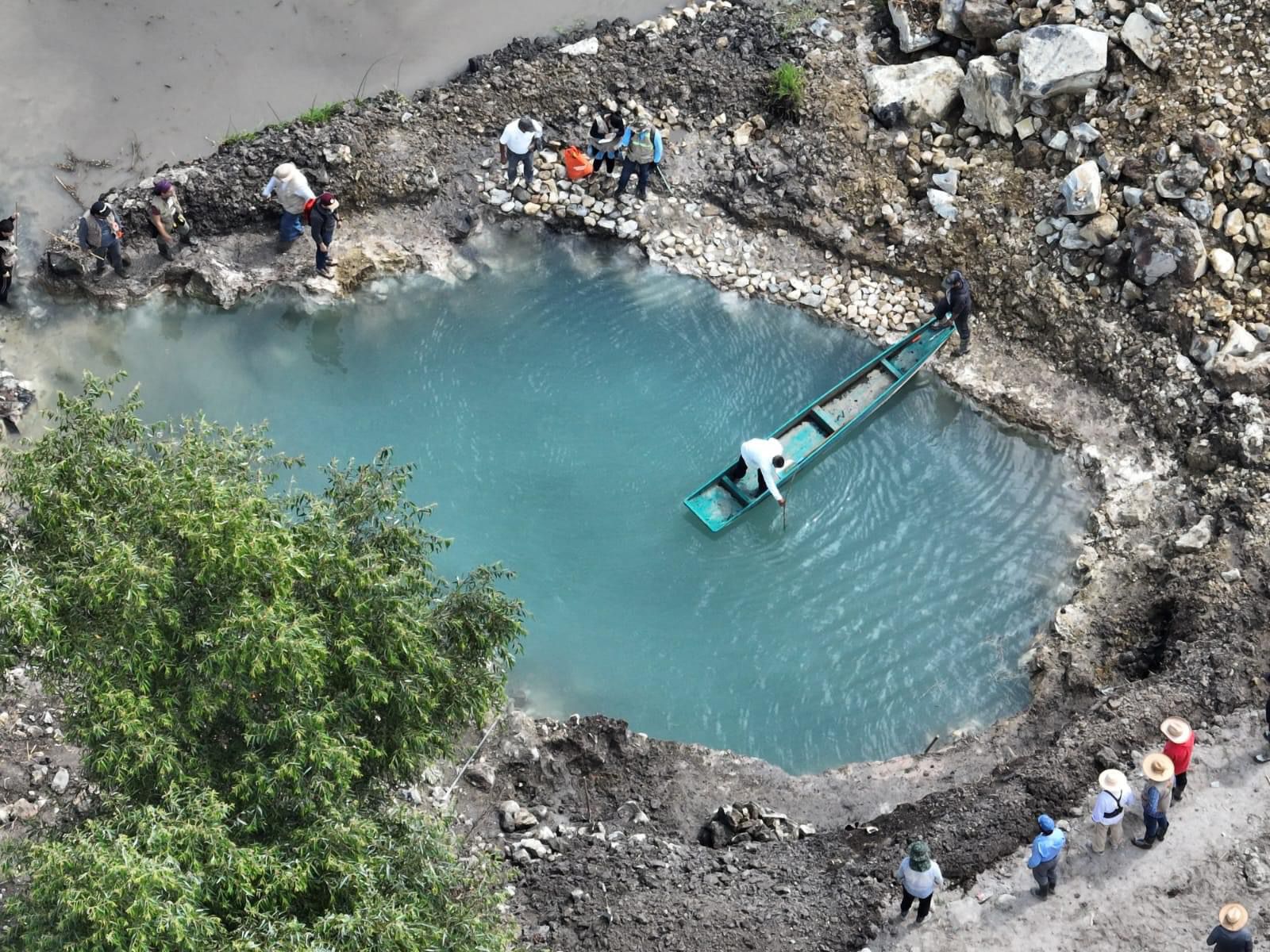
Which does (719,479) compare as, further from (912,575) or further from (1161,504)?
(1161,504)

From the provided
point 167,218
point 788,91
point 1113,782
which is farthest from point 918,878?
point 167,218

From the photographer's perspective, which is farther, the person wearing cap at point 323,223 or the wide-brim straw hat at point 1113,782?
the person wearing cap at point 323,223

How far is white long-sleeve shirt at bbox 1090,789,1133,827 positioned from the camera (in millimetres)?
13891

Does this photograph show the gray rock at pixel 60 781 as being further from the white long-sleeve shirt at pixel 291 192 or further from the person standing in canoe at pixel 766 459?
the person standing in canoe at pixel 766 459

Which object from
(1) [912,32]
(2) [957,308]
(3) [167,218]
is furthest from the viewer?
(1) [912,32]

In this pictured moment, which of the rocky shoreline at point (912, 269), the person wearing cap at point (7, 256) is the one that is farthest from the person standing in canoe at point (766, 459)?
the person wearing cap at point (7, 256)

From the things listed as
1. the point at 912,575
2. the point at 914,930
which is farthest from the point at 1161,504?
the point at 914,930

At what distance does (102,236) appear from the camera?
64.8 feet

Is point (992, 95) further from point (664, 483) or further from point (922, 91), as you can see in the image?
point (664, 483)

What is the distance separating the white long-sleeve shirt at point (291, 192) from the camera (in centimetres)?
2003

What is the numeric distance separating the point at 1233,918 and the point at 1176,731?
2257mm

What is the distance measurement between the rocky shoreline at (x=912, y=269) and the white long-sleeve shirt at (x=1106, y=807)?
36.7 inches

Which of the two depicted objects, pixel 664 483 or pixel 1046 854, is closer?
pixel 1046 854

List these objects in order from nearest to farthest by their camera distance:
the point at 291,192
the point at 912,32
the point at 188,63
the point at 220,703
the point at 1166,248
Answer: the point at 220,703 → the point at 1166,248 → the point at 291,192 → the point at 912,32 → the point at 188,63
